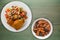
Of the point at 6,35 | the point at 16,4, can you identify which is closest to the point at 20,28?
the point at 6,35

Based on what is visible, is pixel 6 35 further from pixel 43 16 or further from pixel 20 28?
pixel 43 16

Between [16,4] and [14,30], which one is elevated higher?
[16,4]

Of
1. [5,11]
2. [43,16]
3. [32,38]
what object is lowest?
[32,38]

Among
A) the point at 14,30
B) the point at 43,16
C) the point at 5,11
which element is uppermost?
the point at 5,11

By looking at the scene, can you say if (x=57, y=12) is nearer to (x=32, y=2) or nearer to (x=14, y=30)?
(x=32, y=2)

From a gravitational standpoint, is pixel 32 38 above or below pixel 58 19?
below

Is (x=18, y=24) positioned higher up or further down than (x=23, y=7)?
further down

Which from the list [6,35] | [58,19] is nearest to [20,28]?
[6,35]
